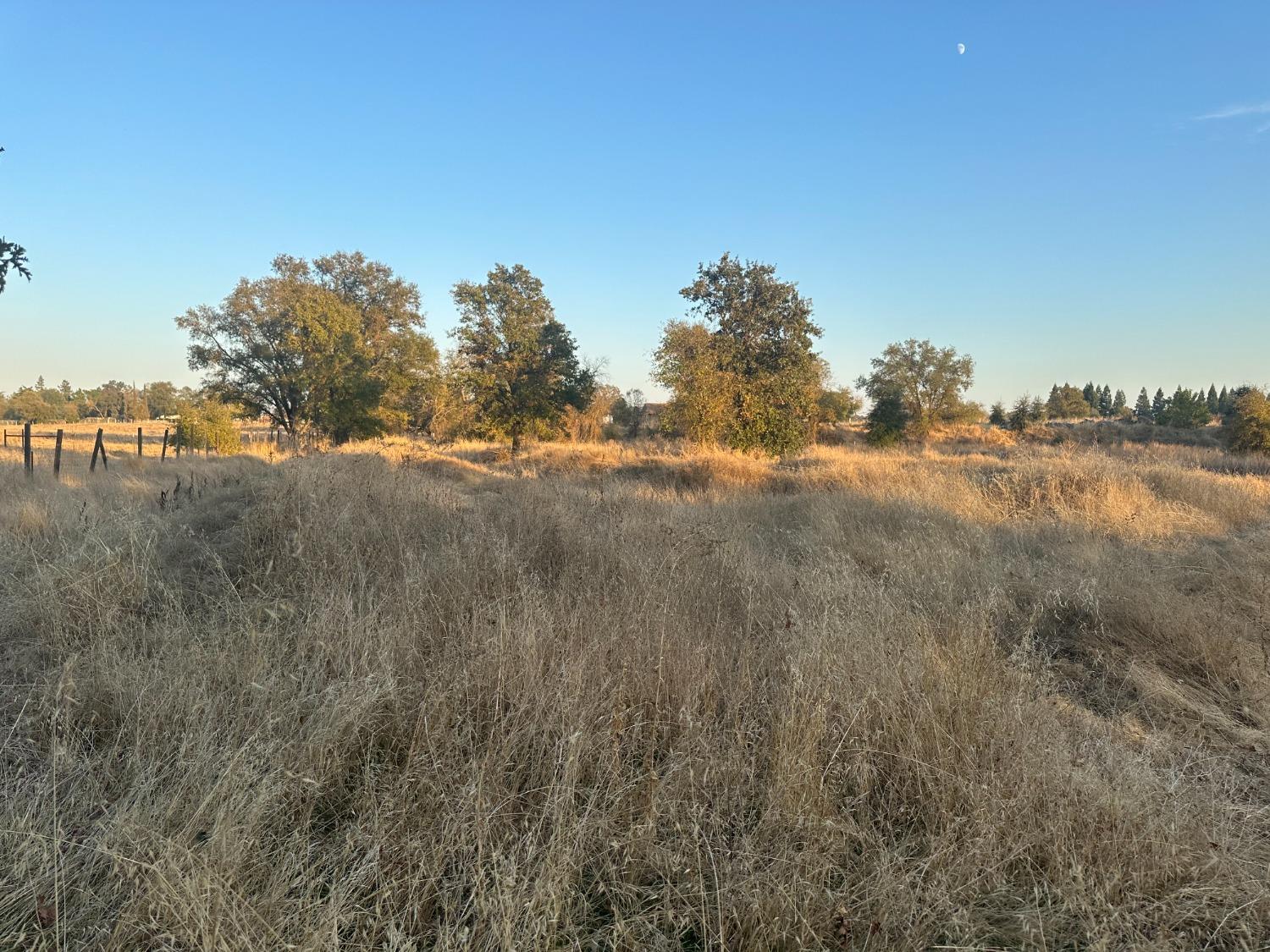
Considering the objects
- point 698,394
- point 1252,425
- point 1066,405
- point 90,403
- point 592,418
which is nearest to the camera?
point 698,394

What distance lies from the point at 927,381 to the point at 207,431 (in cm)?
4494

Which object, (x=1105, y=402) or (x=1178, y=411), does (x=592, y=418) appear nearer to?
(x=1178, y=411)

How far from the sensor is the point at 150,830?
1.76 meters

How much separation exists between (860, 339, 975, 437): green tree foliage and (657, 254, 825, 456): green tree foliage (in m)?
24.2

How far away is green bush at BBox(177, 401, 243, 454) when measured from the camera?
25734mm

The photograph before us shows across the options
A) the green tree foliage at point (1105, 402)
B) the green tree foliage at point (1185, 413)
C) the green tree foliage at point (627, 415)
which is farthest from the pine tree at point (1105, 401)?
the green tree foliage at point (627, 415)

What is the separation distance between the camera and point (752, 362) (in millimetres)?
21844

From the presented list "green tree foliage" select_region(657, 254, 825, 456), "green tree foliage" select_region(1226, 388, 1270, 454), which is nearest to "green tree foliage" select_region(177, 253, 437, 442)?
"green tree foliage" select_region(657, 254, 825, 456)

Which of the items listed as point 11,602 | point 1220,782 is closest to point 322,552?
point 11,602

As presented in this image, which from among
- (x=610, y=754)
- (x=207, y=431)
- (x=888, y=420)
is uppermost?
(x=888, y=420)

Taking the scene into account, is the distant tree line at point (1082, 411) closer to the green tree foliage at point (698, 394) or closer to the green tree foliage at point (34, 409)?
the green tree foliage at point (698, 394)

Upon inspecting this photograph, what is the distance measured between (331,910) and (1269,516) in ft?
40.2

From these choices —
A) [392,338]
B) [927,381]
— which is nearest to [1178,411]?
[927,381]

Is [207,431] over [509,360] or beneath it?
beneath
